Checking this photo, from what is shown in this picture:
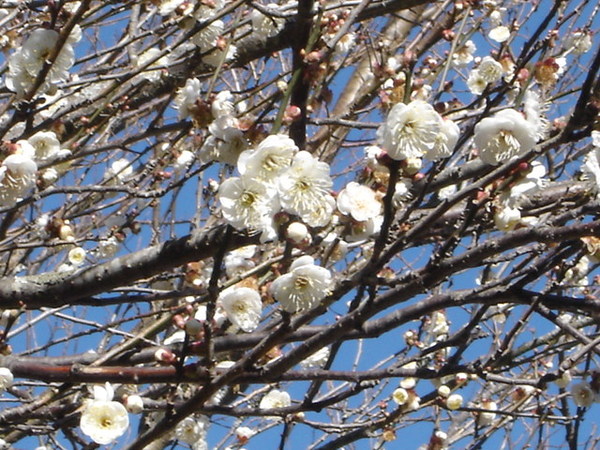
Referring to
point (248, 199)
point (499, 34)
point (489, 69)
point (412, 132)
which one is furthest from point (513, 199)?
point (499, 34)

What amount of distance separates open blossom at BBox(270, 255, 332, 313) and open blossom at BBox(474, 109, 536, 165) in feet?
1.65

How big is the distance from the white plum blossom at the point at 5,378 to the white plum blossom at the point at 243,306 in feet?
2.38

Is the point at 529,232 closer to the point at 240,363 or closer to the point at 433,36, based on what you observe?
the point at 240,363

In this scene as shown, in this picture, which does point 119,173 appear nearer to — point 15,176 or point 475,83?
point 15,176

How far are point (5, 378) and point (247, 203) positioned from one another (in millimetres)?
1143

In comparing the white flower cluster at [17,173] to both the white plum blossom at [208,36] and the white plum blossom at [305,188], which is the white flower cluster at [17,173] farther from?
the white plum blossom at [305,188]

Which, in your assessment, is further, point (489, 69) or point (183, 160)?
point (183, 160)

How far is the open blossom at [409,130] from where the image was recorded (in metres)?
1.70

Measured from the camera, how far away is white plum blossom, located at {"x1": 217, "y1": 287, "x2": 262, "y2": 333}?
7.45 feet

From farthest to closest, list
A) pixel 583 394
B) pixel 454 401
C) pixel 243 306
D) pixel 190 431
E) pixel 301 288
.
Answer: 1. pixel 190 431
2. pixel 454 401
3. pixel 583 394
4. pixel 243 306
5. pixel 301 288

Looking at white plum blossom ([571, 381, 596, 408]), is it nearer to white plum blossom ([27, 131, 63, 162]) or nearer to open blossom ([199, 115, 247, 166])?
open blossom ([199, 115, 247, 166])

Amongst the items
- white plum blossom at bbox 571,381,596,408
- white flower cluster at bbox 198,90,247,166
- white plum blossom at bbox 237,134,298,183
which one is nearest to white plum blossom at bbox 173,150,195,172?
white flower cluster at bbox 198,90,247,166

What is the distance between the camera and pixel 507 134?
1850 mm

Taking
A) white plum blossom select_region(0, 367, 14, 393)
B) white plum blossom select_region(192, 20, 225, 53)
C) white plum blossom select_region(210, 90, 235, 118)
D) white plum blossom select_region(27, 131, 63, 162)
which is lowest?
white plum blossom select_region(0, 367, 14, 393)
